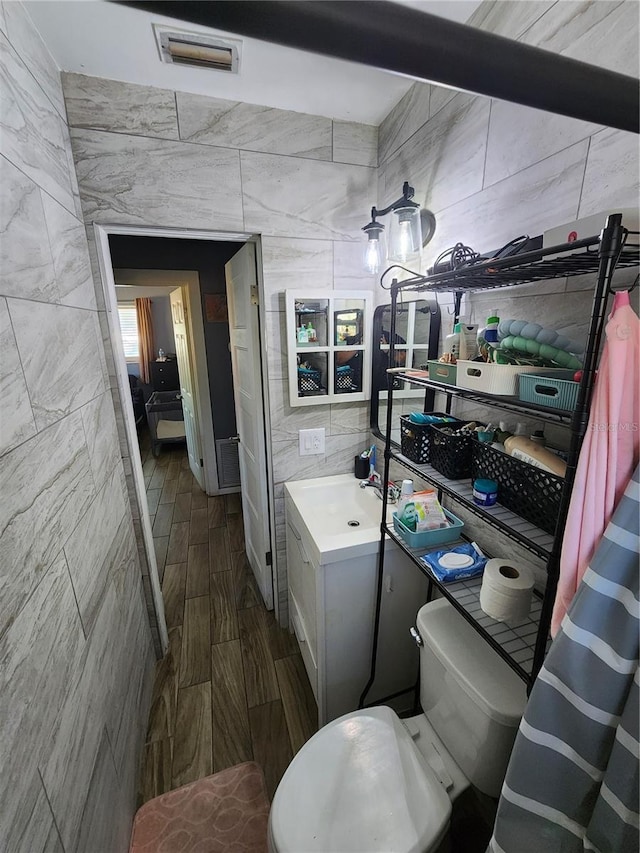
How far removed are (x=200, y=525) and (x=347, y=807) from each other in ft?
7.62

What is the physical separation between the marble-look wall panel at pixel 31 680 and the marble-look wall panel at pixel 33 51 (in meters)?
1.35

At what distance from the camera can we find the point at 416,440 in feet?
3.93

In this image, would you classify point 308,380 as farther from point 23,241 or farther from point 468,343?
point 23,241

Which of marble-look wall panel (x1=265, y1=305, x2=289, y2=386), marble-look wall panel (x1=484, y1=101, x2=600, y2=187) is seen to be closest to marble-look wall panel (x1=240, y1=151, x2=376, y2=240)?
marble-look wall panel (x1=265, y1=305, x2=289, y2=386)

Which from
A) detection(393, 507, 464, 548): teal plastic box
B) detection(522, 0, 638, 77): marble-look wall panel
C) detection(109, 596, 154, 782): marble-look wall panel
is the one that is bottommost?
detection(109, 596, 154, 782): marble-look wall panel

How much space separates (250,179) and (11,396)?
4.00 ft

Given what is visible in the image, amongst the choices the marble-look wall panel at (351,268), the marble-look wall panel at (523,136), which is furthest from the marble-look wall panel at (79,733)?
the marble-look wall panel at (523,136)

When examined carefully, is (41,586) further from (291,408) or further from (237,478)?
(237,478)

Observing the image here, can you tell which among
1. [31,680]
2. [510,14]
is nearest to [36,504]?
[31,680]

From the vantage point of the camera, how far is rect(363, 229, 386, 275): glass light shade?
1.42m

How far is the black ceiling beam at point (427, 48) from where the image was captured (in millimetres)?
267

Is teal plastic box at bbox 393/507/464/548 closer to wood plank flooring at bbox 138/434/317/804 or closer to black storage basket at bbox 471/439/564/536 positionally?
black storage basket at bbox 471/439/564/536

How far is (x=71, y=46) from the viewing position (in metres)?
1.12

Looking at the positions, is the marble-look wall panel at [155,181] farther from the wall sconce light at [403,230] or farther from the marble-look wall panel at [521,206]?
the marble-look wall panel at [521,206]
